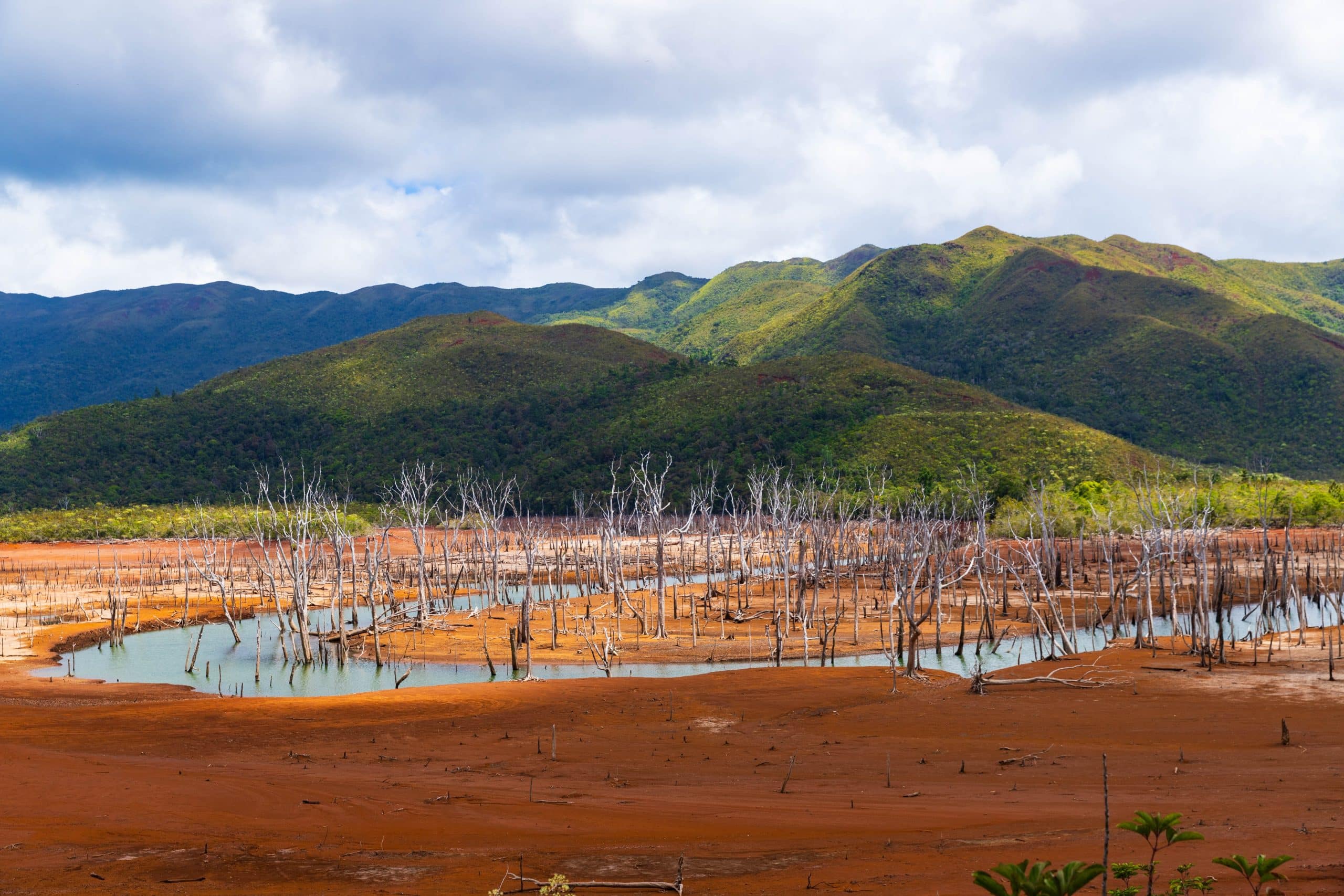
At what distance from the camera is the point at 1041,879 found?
5.43 m

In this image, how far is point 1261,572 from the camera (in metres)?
42.9

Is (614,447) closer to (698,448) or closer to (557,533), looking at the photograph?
(698,448)

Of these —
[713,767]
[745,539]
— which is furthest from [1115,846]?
[745,539]

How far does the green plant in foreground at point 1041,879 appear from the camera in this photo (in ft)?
17.3

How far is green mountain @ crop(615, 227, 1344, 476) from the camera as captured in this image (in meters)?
82.8

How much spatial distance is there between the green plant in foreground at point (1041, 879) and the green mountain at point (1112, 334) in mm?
80582

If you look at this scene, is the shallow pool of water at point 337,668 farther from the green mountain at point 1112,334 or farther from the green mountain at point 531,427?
the green mountain at point 1112,334

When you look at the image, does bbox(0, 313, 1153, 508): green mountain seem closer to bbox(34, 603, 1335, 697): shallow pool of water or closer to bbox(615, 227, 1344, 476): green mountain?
bbox(615, 227, 1344, 476): green mountain

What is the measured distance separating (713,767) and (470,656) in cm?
1498

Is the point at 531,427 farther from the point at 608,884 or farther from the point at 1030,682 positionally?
the point at 608,884

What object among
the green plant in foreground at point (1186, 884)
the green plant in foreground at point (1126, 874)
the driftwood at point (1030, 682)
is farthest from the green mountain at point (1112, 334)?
the green plant in foreground at point (1126, 874)

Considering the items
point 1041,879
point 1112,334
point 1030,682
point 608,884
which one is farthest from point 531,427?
point 1041,879

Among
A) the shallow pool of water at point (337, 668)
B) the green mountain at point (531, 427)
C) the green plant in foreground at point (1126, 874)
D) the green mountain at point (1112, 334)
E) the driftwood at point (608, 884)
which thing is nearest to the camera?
the green plant in foreground at point (1126, 874)

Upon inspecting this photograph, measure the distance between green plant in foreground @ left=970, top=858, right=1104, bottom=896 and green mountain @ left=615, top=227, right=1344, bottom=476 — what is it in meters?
80.6
